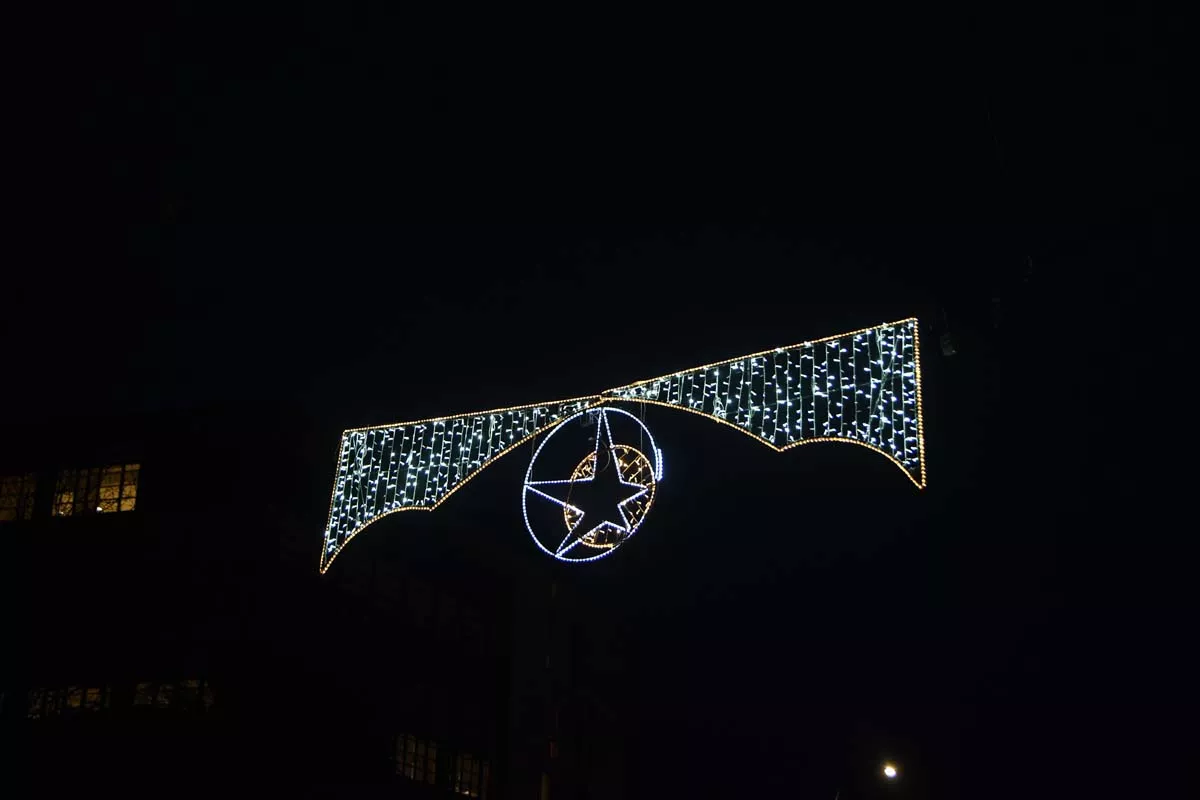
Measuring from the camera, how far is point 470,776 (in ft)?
101

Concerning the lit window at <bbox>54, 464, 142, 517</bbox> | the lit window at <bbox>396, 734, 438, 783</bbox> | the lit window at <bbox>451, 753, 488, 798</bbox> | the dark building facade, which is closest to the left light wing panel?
the dark building facade

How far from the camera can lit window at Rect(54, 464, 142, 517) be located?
2684cm

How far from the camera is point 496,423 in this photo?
16.1m

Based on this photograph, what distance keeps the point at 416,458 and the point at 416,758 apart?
45.9ft

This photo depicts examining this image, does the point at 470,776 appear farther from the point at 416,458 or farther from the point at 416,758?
the point at 416,458

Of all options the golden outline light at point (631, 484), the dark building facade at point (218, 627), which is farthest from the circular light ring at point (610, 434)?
the dark building facade at point (218, 627)

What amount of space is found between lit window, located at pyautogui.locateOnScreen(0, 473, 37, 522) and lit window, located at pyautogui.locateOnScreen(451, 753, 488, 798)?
1140 cm

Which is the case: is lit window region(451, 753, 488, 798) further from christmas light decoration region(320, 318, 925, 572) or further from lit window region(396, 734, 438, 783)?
christmas light decoration region(320, 318, 925, 572)

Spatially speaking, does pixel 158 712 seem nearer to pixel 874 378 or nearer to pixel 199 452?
pixel 199 452

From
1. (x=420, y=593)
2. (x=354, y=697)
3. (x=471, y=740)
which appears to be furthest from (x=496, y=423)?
(x=471, y=740)

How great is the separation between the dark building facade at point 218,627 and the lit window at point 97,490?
4 centimetres

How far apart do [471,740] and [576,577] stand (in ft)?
25.7

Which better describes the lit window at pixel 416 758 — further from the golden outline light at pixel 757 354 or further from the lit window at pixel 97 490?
the golden outline light at pixel 757 354

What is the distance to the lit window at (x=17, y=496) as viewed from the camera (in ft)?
90.3
